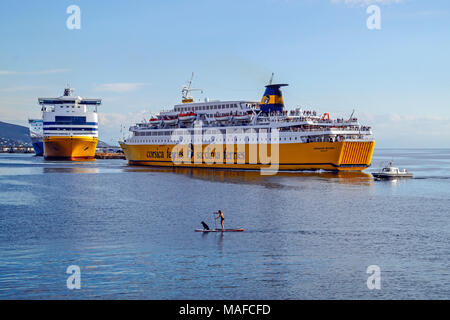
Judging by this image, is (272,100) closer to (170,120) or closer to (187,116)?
(187,116)

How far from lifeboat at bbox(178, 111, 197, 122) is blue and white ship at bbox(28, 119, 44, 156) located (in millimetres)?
94729

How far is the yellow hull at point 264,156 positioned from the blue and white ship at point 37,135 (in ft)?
267

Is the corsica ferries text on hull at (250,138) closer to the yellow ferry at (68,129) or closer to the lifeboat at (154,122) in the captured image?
the lifeboat at (154,122)

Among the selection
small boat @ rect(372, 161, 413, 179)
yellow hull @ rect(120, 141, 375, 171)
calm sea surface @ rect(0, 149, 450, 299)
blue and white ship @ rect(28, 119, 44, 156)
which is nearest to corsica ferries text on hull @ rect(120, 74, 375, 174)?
yellow hull @ rect(120, 141, 375, 171)

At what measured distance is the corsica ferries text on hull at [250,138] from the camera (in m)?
71.6

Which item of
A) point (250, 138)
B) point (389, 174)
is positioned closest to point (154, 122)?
point (250, 138)

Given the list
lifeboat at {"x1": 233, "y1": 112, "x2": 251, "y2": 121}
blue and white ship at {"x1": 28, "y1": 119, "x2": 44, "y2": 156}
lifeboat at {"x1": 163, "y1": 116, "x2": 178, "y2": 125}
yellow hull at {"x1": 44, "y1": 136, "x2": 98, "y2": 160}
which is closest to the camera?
lifeboat at {"x1": 233, "y1": 112, "x2": 251, "y2": 121}

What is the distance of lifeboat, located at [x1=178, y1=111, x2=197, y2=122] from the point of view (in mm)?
92331

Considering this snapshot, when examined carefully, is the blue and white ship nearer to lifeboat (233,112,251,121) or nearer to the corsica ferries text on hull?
the corsica ferries text on hull

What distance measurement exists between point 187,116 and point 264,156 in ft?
66.5

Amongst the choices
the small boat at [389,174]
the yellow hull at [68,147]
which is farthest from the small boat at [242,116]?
the yellow hull at [68,147]

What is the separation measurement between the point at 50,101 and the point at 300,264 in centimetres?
11714

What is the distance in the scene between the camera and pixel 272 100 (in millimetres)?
82688

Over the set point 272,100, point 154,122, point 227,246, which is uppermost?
point 272,100
